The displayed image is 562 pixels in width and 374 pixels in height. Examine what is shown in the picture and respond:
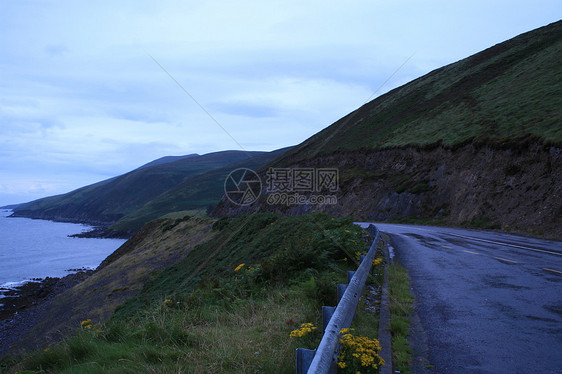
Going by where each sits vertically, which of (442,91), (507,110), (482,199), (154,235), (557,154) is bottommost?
(154,235)

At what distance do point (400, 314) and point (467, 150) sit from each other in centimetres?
3358

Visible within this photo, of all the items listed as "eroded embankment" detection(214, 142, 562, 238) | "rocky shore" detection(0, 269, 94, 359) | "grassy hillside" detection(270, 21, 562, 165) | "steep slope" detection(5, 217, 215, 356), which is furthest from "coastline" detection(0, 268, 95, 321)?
"grassy hillside" detection(270, 21, 562, 165)

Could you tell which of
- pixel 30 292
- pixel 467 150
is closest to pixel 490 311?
pixel 467 150

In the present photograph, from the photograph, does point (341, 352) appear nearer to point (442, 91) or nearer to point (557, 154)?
point (557, 154)

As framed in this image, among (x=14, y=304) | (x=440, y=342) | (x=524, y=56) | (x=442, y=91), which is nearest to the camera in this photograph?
(x=440, y=342)

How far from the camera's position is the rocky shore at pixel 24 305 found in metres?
27.0

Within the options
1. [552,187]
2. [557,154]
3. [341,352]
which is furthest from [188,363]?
[557,154]

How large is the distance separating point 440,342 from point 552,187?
23682mm

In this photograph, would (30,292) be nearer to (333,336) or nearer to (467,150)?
(467,150)

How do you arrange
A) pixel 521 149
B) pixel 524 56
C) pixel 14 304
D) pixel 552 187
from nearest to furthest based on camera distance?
pixel 552 187, pixel 521 149, pixel 14 304, pixel 524 56

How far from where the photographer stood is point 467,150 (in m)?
35.7

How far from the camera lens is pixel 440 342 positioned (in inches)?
203

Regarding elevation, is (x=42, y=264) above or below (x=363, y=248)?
below

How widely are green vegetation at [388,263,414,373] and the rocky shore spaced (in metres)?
22.7
